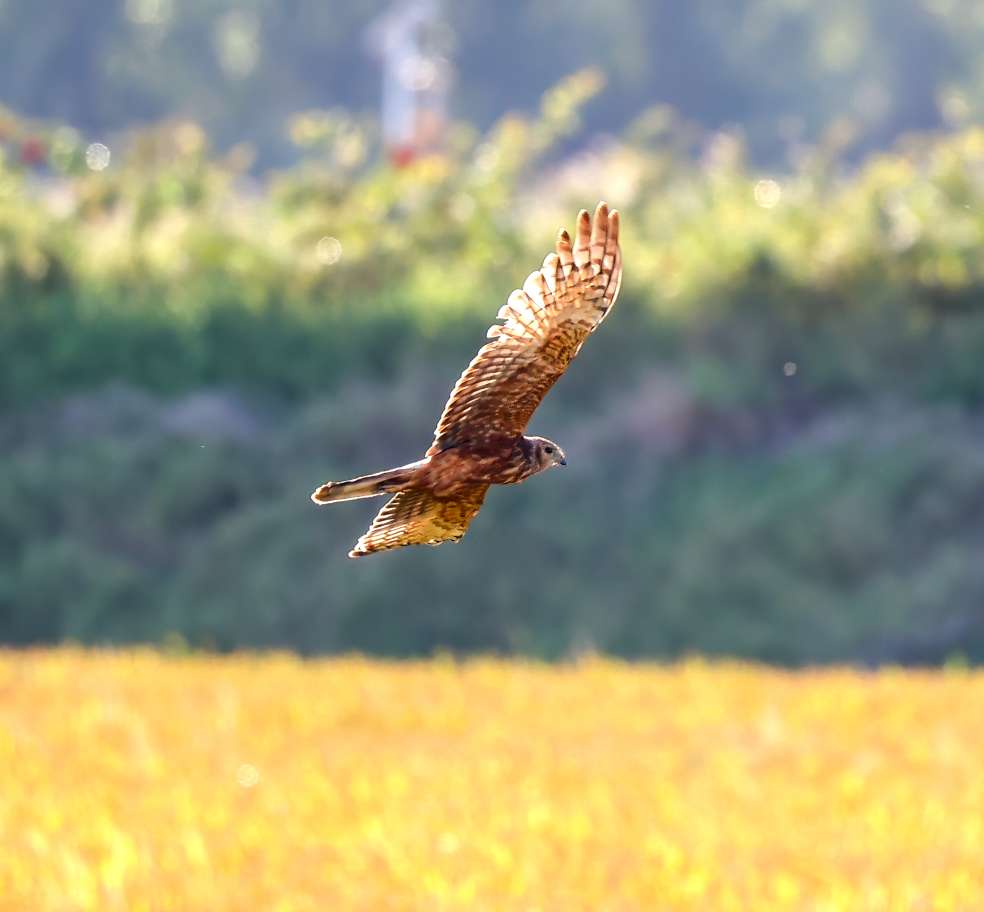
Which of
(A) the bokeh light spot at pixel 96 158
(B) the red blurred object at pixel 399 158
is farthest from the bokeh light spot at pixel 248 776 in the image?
(A) the bokeh light spot at pixel 96 158

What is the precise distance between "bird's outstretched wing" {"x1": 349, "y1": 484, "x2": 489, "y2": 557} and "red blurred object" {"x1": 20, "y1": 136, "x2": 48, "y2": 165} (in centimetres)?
64

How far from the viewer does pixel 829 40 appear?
60.1 meters

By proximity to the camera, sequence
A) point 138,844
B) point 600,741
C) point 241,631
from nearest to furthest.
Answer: point 138,844, point 600,741, point 241,631

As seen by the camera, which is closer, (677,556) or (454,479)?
(454,479)

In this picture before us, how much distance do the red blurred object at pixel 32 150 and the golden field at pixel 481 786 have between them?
14.3 m

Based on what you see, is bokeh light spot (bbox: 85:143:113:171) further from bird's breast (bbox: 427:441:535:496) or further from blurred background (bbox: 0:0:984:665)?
blurred background (bbox: 0:0:984:665)

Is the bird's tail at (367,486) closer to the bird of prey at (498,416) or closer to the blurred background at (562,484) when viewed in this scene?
the bird of prey at (498,416)

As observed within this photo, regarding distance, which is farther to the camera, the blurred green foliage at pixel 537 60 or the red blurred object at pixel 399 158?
the blurred green foliage at pixel 537 60

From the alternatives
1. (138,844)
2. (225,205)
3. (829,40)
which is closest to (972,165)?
(225,205)

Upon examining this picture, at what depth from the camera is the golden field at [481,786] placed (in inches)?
682

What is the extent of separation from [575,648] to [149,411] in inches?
284

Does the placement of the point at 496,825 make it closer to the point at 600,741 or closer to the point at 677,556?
the point at 600,741

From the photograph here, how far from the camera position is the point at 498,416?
138 centimetres

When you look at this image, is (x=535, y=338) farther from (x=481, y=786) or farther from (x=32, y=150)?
(x=481, y=786)
